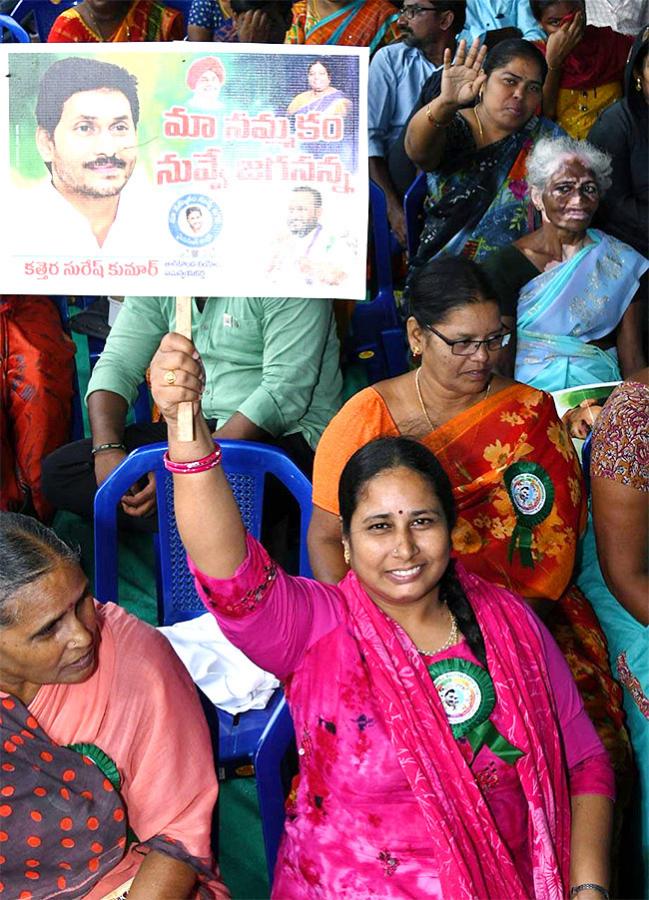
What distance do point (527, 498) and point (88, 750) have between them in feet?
3.70

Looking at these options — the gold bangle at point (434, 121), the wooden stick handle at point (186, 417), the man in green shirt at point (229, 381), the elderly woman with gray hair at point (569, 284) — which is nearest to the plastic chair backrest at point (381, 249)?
the gold bangle at point (434, 121)

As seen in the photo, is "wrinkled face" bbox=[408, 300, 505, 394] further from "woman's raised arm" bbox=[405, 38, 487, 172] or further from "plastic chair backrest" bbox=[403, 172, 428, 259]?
"plastic chair backrest" bbox=[403, 172, 428, 259]

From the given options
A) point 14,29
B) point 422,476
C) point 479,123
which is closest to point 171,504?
point 422,476

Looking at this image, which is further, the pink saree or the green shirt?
the green shirt

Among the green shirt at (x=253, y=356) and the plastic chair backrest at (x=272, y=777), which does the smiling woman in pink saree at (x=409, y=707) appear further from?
the green shirt at (x=253, y=356)

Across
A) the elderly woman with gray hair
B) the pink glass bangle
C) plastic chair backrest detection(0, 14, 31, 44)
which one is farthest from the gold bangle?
the pink glass bangle

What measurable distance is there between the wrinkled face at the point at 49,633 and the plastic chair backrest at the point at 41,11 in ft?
11.7

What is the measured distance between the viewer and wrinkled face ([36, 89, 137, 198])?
180cm

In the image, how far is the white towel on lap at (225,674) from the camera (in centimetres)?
231

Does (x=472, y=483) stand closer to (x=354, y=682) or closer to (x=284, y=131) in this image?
(x=354, y=682)

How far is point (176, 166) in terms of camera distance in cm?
181

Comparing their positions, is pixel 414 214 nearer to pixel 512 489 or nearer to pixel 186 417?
pixel 512 489

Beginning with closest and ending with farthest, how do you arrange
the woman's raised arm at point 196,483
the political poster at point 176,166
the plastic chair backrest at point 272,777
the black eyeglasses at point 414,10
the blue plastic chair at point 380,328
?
the woman's raised arm at point 196,483, the political poster at point 176,166, the plastic chair backrest at point 272,777, the blue plastic chair at point 380,328, the black eyeglasses at point 414,10

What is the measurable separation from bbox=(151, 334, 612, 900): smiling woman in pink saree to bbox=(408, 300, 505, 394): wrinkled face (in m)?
A: 0.55
